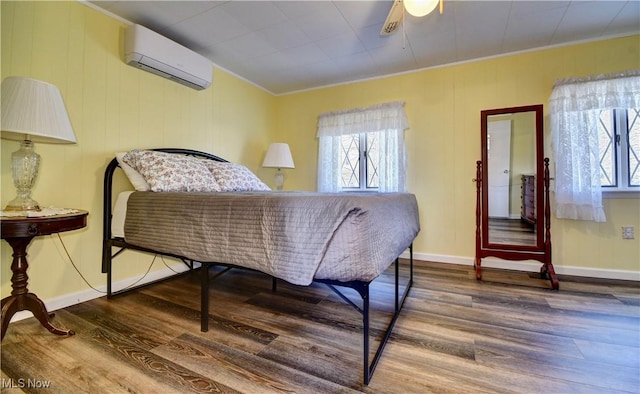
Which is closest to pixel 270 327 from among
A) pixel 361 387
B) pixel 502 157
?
pixel 361 387

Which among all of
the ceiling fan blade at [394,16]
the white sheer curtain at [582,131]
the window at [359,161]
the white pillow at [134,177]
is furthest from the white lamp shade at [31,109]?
the white sheer curtain at [582,131]

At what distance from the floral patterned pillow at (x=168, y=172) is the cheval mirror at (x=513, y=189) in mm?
2664

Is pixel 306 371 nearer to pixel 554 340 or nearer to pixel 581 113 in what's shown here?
pixel 554 340

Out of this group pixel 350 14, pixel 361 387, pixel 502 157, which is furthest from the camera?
pixel 502 157

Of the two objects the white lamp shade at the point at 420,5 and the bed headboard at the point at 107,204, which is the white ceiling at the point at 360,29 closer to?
the white lamp shade at the point at 420,5

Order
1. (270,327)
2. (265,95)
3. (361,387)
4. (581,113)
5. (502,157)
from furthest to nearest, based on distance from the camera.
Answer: (265,95)
(502,157)
(581,113)
(270,327)
(361,387)

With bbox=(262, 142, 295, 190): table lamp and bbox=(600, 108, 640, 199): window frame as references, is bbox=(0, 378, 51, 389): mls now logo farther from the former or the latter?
bbox=(600, 108, 640, 199): window frame

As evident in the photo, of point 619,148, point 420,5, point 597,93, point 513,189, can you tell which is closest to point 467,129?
point 513,189

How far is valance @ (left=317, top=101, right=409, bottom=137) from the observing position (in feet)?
10.6

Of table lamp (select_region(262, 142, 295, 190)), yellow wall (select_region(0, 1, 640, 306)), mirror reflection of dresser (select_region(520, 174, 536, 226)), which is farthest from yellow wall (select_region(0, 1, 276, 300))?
mirror reflection of dresser (select_region(520, 174, 536, 226))

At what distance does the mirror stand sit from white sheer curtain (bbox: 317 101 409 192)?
0.80 meters

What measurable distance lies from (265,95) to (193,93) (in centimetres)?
128

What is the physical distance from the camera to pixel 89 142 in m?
2.02

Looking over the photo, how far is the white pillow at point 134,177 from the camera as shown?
197 centimetres
